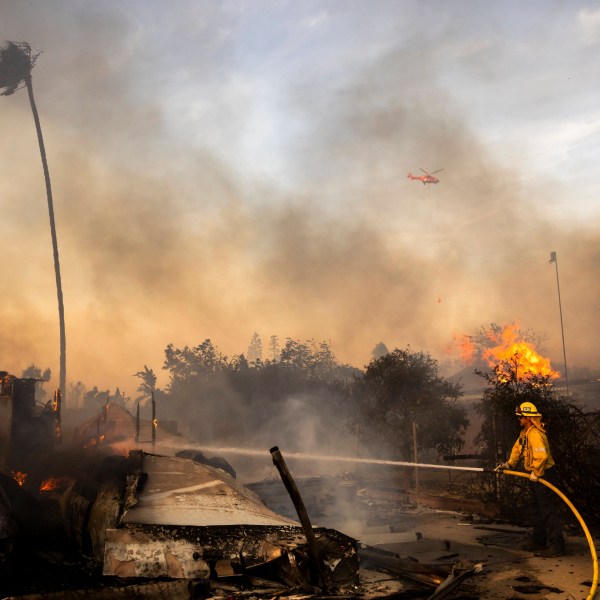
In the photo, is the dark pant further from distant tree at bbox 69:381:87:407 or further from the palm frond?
distant tree at bbox 69:381:87:407

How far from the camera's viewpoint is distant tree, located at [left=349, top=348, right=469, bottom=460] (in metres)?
21.8

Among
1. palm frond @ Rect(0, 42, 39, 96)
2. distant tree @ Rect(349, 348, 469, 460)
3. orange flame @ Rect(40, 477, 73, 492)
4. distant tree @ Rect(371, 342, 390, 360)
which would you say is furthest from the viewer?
distant tree @ Rect(371, 342, 390, 360)

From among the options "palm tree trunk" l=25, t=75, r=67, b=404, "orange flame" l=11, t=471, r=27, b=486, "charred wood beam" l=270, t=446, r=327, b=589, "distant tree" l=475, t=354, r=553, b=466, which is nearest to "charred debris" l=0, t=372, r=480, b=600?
"charred wood beam" l=270, t=446, r=327, b=589

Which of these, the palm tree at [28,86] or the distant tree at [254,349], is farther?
the distant tree at [254,349]

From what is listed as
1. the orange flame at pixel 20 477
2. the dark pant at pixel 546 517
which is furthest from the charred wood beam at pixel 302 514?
the orange flame at pixel 20 477

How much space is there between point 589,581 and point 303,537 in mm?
3690

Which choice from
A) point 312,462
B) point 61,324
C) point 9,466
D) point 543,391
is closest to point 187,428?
point 61,324

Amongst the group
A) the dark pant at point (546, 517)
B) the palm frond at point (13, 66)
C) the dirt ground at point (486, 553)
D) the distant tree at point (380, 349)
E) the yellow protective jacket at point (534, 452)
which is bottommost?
the dirt ground at point (486, 553)

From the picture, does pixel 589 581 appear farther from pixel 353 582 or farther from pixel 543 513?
pixel 353 582

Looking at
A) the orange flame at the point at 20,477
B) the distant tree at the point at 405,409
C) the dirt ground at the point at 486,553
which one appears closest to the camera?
the dirt ground at the point at 486,553

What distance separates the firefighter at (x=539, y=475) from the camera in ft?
25.9

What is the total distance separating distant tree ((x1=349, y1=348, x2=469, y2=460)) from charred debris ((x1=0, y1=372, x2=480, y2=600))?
48.4ft

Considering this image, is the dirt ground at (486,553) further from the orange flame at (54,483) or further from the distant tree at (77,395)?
the distant tree at (77,395)

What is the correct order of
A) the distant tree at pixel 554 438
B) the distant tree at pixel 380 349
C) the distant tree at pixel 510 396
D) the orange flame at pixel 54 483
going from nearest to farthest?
the distant tree at pixel 554 438, the distant tree at pixel 510 396, the orange flame at pixel 54 483, the distant tree at pixel 380 349
